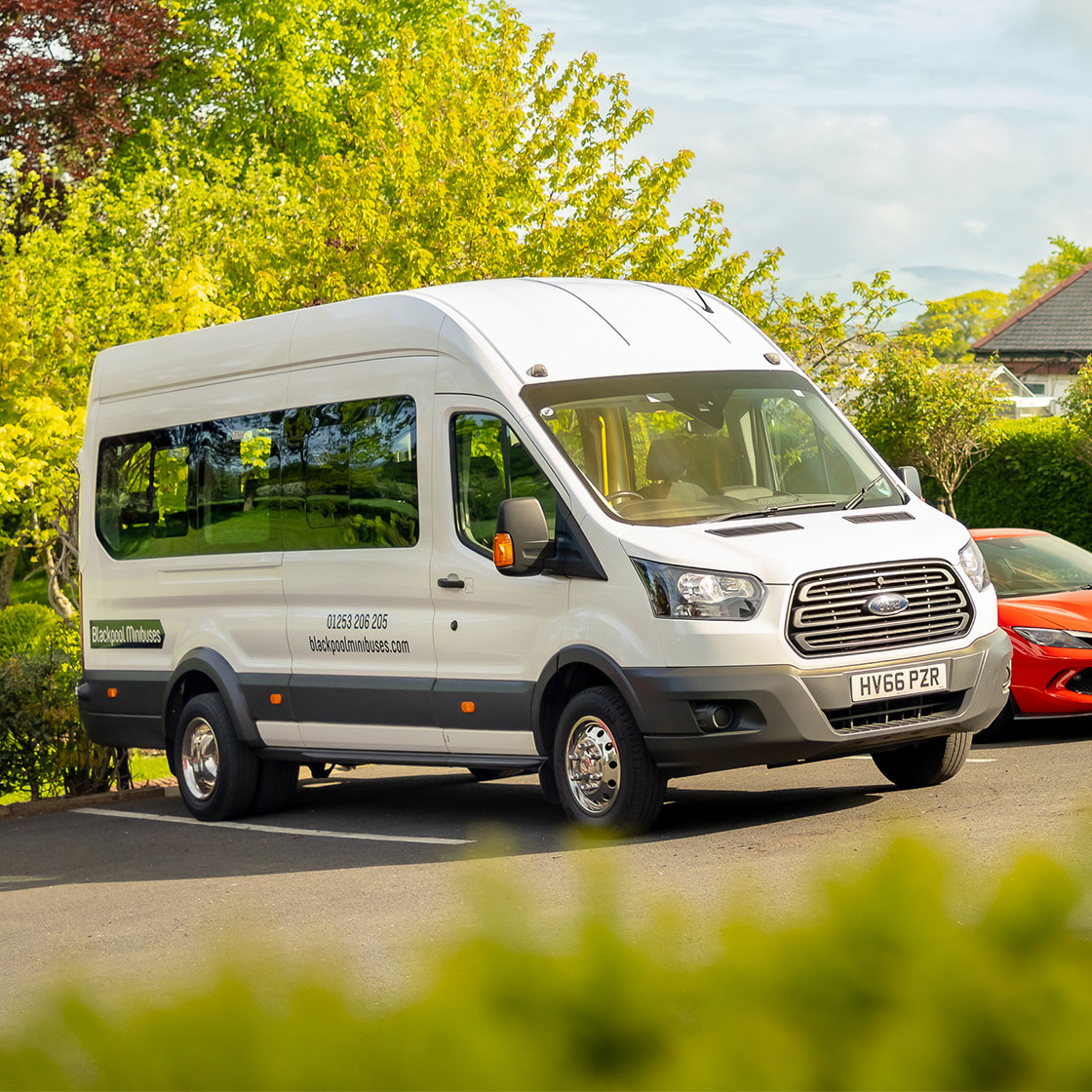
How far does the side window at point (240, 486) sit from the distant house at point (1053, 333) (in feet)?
166

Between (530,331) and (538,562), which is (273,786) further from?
(530,331)

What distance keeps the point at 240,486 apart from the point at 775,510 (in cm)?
372

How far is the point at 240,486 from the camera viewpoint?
10836 mm

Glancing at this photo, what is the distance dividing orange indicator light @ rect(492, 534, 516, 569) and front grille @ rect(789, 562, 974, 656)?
1486mm

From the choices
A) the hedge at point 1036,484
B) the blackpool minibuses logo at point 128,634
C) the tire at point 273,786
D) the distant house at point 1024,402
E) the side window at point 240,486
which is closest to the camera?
the side window at point 240,486

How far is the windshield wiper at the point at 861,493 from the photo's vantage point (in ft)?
29.3

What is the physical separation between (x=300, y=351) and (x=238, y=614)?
67.0 inches

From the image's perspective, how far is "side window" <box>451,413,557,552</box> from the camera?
8.85m

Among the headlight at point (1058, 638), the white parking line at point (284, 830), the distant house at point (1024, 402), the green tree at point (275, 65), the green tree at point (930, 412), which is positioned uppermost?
the green tree at point (275, 65)

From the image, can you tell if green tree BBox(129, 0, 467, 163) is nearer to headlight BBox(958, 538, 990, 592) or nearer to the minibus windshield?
the minibus windshield

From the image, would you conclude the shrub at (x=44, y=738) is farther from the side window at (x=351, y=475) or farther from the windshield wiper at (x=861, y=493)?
the windshield wiper at (x=861, y=493)

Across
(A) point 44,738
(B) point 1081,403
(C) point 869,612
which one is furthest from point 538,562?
(B) point 1081,403

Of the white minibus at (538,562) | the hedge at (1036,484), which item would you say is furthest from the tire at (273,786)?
the hedge at (1036,484)

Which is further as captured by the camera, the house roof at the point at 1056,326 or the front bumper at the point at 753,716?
the house roof at the point at 1056,326
